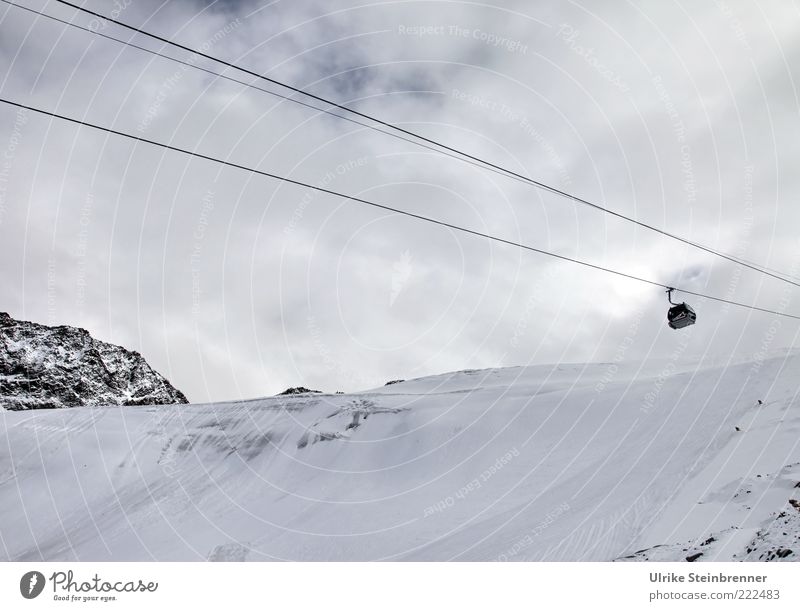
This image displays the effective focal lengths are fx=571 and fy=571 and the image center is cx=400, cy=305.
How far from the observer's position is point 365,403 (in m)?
39.1

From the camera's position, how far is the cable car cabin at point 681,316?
832 inches

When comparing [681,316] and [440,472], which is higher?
[681,316]

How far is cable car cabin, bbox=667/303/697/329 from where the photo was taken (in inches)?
832

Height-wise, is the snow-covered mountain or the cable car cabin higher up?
the cable car cabin

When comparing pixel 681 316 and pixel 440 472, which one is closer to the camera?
pixel 681 316

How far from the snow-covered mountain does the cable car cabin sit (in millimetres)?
4671

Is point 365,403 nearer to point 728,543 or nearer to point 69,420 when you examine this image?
point 69,420

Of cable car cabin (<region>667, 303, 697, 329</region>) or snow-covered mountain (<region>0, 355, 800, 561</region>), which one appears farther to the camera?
cable car cabin (<region>667, 303, 697, 329</region>)

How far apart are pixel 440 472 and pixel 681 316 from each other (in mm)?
14826

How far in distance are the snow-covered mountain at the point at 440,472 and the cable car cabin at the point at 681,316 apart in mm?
4671

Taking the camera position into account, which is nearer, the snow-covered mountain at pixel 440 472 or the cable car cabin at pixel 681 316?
the snow-covered mountain at pixel 440 472

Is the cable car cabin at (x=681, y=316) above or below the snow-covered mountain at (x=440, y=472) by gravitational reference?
above

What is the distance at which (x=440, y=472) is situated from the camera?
30.1 metres
